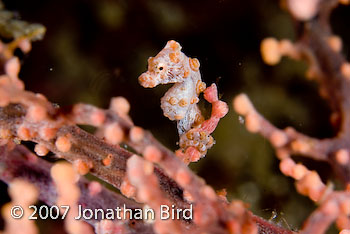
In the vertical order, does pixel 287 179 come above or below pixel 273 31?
below

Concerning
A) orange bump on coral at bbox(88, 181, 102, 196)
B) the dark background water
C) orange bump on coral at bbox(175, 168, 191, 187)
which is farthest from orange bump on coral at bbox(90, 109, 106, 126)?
the dark background water

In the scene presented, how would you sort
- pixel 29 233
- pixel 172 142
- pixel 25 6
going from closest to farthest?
pixel 29 233, pixel 25 6, pixel 172 142

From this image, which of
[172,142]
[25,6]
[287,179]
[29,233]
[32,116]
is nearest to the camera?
[29,233]

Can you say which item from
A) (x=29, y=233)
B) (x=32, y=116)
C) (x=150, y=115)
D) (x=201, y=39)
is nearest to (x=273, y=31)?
(x=201, y=39)

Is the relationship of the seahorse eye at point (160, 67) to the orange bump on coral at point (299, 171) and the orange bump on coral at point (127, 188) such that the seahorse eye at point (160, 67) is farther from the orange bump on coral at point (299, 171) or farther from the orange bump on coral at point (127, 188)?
the orange bump on coral at point (299, 171)

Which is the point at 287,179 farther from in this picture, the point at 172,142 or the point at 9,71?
the point at 9,71

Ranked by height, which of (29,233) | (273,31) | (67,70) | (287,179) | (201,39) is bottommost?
(29,233)

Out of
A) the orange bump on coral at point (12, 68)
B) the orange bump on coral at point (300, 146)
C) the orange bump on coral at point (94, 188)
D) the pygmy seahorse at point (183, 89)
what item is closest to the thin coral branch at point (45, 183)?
the orange bump on coral at point (94, 188)
